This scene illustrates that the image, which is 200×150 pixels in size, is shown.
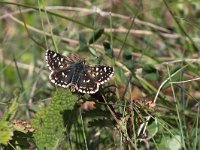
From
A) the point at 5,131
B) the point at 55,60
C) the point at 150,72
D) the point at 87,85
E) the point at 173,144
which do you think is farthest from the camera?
the point at 150,72

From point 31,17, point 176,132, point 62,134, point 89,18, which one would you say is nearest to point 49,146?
point 62,134

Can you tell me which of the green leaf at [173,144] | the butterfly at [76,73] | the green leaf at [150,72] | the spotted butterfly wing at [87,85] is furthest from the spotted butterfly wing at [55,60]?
the green leaf at [173,144]

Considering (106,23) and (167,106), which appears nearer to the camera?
(167,106)

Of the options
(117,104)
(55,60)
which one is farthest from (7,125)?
(55,60)

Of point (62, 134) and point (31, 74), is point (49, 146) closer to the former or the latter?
point (62, 134)

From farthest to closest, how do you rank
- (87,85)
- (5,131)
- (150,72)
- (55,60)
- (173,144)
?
(150,72) → (55,60) → (173,144) → (87,85) → (5,131)

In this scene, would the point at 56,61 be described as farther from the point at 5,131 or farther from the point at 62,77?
the point at 5,131

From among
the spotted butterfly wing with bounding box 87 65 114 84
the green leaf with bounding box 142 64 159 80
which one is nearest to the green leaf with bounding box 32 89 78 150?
the spotted butterfly wing with bounding box 87 65 114 84
